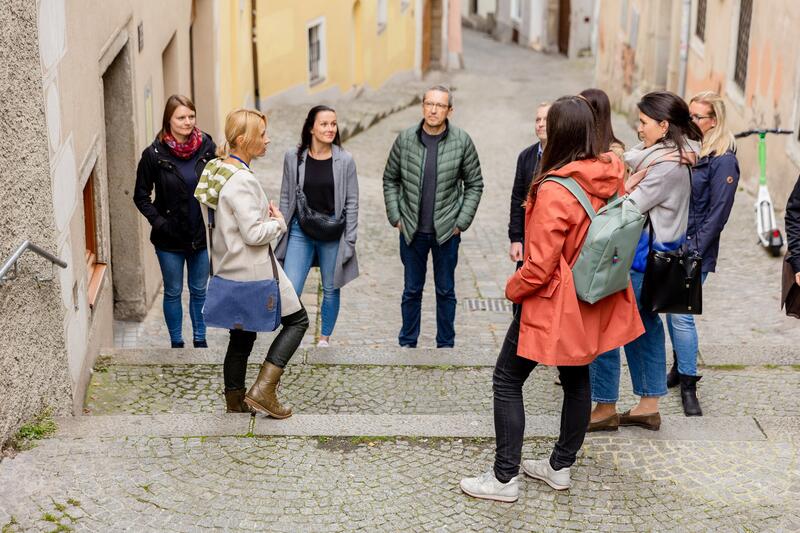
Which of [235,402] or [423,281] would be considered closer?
[235,402]

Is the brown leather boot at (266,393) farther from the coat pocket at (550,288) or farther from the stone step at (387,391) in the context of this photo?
the coat pocket at (550,288)

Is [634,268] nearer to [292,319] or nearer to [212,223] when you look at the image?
[292,319]

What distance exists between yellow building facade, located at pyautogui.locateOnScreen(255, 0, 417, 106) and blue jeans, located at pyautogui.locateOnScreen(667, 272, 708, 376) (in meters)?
13.1

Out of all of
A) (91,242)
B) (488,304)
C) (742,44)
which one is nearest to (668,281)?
(91,242)

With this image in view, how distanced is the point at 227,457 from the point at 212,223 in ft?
3.45

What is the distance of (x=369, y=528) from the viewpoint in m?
4.46

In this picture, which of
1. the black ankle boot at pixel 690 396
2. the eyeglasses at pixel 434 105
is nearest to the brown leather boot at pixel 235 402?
the eyeglasses at pixel 434 105

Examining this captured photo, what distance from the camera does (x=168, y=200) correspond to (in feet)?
23.3

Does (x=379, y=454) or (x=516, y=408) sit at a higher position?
(x=516, y=408)

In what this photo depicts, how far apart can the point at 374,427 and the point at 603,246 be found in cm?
156

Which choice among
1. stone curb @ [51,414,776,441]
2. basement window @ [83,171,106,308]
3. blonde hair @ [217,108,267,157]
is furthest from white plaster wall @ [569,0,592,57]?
blonde hair @ [217,108,267,157]

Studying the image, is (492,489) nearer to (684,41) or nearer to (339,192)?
(339,192)

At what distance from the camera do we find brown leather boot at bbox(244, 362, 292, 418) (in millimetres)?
5453

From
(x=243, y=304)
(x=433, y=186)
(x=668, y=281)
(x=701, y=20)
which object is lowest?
(x=243, y=304)
